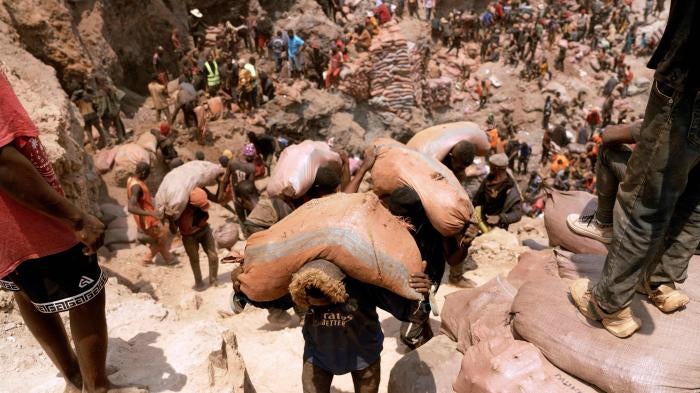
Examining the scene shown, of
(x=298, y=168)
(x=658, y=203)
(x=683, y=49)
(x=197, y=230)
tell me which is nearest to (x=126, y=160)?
(x=197, y=230)

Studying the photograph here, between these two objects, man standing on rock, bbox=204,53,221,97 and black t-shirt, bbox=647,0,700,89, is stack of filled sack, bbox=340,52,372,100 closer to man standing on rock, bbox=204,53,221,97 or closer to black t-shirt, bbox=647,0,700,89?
man standing on rock, bbox=204,53,221,97

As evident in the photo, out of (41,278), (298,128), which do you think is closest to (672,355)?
(41,278)

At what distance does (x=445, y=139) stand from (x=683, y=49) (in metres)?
2.48

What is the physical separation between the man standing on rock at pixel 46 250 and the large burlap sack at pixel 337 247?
623 mm

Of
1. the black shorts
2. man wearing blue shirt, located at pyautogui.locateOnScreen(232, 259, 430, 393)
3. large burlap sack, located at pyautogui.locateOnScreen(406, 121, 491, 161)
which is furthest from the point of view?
large burlap sack, located at pyautogui.locateOnScreen(406, 121, 491, 161)

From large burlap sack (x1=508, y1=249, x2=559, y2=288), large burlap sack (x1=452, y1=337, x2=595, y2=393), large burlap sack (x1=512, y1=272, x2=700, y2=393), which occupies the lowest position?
large burlap sack (x1=508, y1=249, x2=559, y2=288)

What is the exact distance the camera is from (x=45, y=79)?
20.2 feet

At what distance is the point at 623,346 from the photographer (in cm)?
203

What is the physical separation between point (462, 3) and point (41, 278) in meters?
20.8

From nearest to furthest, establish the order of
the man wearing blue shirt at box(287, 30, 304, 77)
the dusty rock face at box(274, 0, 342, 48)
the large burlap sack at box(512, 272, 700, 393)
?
the large burlap sack at box(512, 272, 700, 393) < the man wearing blue shirt at box(287, 30, 304, 77) < the dusty rock face at box(274, 0, 342, 48)

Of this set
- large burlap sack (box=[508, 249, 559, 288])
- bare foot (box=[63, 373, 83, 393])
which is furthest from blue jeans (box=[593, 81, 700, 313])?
bare foot (box=[63, 373, 83, 393])

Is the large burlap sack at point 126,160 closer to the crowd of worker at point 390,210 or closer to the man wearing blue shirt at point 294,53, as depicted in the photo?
the crowd of worker at point 390,210

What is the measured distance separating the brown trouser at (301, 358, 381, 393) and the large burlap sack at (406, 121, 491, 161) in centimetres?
195

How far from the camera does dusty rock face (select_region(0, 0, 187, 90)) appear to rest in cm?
849
